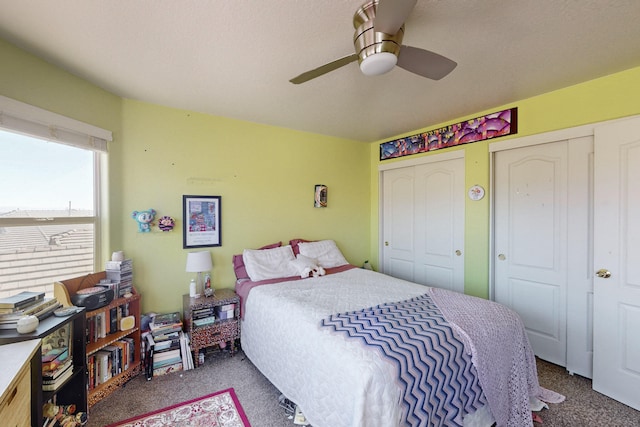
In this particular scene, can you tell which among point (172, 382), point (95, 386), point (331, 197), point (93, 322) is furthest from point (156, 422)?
point (331, 197)

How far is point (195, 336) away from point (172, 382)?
36 centimetres

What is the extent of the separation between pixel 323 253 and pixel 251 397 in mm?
1690

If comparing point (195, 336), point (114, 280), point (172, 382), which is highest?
point (114, 280)

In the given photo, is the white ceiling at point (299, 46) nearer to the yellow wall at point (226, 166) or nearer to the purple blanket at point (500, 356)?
the yellow wall at point (226, 166)

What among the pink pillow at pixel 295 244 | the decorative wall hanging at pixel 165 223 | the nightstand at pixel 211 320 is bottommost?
the nightstand at pixel 211 320

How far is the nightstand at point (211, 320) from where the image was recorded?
8.04ft

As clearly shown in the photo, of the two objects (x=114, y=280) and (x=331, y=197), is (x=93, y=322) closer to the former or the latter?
(x=114, y=280)

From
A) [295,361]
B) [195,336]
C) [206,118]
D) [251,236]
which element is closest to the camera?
[295,361]

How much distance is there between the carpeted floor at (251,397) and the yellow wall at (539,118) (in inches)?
38.4

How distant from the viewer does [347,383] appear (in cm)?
133

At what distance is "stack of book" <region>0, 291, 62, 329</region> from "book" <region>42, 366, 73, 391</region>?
1.19 ft

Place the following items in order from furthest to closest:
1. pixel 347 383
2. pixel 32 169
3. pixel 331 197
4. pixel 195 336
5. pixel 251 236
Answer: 1. pixel 331 197
2. pixel 251 236
3. pixel 195 336
4. pixel 32 169
5. pixel 347 383

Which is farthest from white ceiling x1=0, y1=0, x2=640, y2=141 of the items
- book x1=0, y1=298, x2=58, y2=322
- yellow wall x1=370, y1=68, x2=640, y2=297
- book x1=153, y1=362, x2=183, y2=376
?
book x1=153, y1=362, x2=183, y2=376

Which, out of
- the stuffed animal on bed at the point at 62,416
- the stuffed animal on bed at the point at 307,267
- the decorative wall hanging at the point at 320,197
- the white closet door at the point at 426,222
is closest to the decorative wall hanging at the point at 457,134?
the white closet door at the point at 426,222
